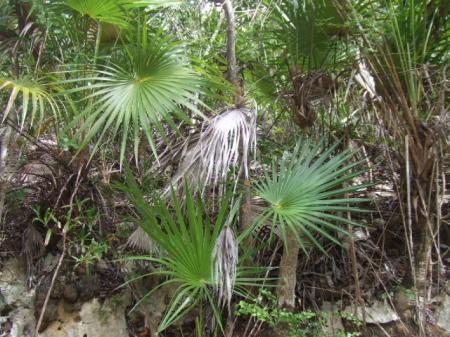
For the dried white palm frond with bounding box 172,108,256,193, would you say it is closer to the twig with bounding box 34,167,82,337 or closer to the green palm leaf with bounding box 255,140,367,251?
the green palm leaf with bounding box 255,140,367,251

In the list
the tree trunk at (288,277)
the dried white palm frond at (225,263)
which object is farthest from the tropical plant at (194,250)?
the tree trunk at (288,277)

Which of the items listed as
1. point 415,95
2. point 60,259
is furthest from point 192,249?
point 415,95

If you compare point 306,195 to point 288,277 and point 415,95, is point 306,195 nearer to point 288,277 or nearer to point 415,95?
point 288,277

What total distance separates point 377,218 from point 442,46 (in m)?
1.11

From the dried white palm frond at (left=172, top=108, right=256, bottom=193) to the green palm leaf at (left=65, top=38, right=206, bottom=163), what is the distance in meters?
0.21

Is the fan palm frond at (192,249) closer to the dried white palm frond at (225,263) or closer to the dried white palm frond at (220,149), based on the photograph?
the dried white palm frond at (225,263)

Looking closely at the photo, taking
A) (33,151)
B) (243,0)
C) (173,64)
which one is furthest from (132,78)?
(243,0)

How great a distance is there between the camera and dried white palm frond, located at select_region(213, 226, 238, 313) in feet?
6.12

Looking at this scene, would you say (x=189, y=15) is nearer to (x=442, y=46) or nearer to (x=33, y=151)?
(x=33, y=151)

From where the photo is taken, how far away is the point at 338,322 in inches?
97.4

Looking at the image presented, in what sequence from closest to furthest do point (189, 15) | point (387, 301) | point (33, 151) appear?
Result: 1. point (387, 301)
2. point (33, 151)
3. point (189, 15)

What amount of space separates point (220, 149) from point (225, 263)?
565mm

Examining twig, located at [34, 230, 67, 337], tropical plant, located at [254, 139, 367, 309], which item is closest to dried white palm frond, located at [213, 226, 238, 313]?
tropical plant, located at [254, 139, 367, 309]

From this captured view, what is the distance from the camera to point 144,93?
2.01 m
